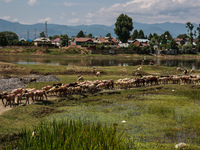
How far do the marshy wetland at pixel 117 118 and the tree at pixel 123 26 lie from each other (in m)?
121

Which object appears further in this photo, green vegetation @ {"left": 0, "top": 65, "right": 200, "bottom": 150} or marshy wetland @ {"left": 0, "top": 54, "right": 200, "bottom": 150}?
green vegetation @ {"left": 0, "top": 65, "right": 200, "bottom": 150}

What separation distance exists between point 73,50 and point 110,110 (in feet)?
305

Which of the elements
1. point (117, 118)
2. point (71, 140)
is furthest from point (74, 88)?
point (71, 140)

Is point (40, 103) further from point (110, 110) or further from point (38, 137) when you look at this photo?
point (38, 137)

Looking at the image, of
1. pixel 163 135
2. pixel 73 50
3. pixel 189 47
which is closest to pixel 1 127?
pixel 163 135

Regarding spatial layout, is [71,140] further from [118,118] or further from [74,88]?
[74,88]

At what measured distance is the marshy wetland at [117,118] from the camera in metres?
11.3

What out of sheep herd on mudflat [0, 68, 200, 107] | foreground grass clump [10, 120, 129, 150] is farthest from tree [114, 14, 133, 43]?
foreground grass clump [10, 120, 129, 150]

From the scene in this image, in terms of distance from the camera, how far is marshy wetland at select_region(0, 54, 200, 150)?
11281 mm

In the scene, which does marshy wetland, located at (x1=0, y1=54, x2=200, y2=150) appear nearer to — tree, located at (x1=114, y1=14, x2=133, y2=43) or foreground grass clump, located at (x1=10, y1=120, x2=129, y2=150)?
foreground grass clump, located at (x1=10, y1=120, x2=129, y2=150)

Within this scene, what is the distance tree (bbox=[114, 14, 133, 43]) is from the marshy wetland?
12096cm

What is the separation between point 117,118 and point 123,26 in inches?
5343

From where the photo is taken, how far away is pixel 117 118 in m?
17.5

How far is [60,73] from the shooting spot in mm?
43562
